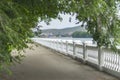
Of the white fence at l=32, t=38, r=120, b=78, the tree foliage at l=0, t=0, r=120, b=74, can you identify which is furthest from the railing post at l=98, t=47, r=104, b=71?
the tree foliage at l=0, t=0, r=120, b=74

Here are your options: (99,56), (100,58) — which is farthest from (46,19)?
(100,58)

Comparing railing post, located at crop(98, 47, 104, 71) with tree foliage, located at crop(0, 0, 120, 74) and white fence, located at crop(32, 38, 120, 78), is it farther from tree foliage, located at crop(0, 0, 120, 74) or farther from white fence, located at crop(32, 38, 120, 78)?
tree foliage, located at crop(0, 0, 120, 74)

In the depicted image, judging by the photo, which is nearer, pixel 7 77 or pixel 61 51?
pixel 7 77

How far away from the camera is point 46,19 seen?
21438mm

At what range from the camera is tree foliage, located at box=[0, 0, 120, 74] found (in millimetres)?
8914

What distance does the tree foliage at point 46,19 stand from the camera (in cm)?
891

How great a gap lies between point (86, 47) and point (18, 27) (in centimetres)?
1179

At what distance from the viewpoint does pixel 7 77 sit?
15.3 meters

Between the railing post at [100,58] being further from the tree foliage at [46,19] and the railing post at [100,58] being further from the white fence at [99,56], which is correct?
the tree foliage at [46,19]

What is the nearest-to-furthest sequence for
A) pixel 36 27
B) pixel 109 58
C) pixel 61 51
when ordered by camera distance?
pixel 109 58, pixel 36 27, pixel 61 51

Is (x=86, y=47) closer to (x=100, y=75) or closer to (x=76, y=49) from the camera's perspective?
(x=76, y=49)

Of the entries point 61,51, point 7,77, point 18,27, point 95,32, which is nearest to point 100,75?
point 95,32

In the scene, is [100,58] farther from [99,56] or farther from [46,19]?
[46,19]

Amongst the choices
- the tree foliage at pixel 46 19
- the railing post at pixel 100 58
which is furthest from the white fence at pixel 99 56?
the tree foliage at pixel 46 19
